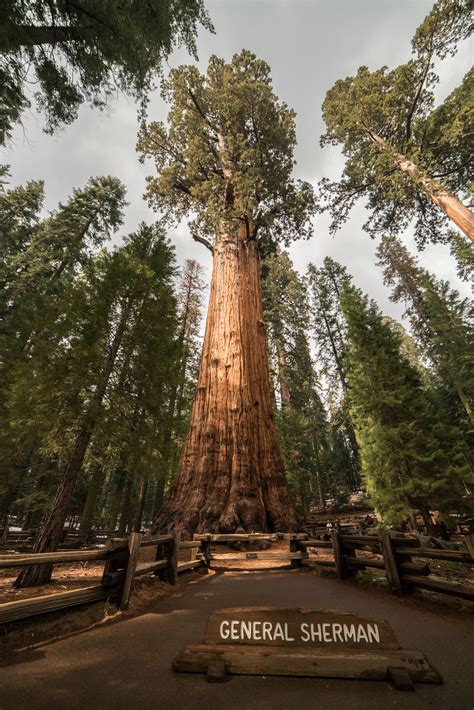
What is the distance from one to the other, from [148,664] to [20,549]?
1256cm

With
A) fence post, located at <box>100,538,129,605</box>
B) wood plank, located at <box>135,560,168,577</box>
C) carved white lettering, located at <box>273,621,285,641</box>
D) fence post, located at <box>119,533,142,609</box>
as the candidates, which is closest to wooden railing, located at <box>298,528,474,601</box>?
carved white lettering, located at <box>273,621,285,641</box>

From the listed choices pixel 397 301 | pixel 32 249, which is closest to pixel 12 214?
pixel 32 249

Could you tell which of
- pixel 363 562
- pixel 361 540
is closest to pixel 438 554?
pixel 361 540

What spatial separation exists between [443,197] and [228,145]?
9.81 m

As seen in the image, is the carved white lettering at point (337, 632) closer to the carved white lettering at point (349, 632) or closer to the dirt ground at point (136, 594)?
the carved white lettering at point (349, 632)

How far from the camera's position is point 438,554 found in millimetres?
3613

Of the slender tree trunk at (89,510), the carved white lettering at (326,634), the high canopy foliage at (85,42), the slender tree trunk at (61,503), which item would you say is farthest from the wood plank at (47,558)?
the slender tree trunk at (89,510)

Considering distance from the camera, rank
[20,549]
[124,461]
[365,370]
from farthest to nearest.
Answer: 1. [365,370]
2. [20,549]
3. [124,461]

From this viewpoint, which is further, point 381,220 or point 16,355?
point 381,220

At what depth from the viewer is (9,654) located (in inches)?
91.1

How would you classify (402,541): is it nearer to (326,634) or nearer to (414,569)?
(414,569)

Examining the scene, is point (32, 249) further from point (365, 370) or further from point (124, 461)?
point (365, 370)

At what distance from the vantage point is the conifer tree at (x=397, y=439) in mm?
10055

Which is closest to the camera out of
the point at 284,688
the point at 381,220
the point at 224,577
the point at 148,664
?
the point at 284,688
